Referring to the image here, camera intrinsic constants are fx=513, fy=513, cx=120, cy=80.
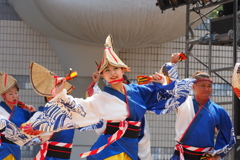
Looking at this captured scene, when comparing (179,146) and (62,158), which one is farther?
(62,158)

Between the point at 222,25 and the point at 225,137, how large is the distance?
154 centimetres

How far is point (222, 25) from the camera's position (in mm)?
5523

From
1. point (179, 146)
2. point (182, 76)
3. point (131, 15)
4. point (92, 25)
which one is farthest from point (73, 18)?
point (179, 146)

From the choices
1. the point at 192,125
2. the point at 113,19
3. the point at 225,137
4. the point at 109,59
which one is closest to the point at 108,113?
the point at 109,59

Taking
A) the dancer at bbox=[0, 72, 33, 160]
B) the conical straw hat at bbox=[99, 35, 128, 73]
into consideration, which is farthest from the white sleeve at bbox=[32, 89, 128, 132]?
the dancer at bbox=[0, 72, 33, 160]

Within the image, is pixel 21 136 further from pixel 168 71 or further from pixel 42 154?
pixel 168 71

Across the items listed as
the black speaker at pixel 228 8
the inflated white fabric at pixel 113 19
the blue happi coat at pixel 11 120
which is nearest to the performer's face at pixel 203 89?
the black speaker at pixel 228 8

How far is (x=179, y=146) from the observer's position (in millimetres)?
4449

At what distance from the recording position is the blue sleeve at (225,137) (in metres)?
4.40

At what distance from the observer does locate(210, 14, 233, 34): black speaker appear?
17.7 ft

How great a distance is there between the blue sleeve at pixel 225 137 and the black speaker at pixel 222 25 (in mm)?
1285

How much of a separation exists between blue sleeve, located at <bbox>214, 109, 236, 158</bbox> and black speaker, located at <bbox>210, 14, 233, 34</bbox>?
4.22 feet

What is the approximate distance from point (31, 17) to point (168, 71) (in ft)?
11.8

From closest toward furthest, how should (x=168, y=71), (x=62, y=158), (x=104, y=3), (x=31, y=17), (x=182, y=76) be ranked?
1. (x=168, y=71)
2. (x=62, y=158)
3. (x=104, y=3)
4. (x=31, y=17)
5. (x=182, y=76)
